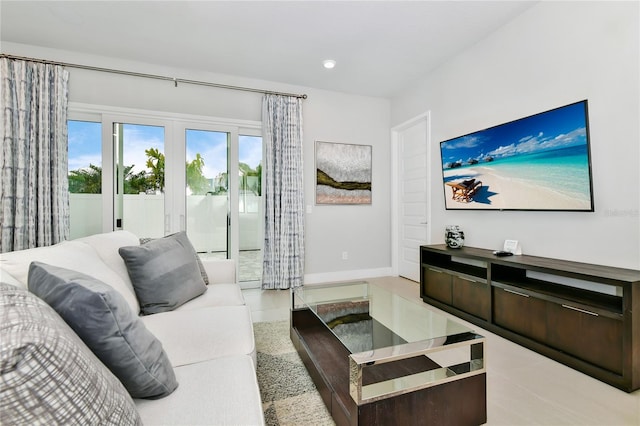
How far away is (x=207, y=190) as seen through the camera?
383 cm

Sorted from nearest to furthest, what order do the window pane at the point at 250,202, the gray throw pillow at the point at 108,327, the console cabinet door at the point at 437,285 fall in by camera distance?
the gray throw pillow at the point at 108,327 → the console cabinet door at the point at 437,285 → the window pane at the point at 250,202

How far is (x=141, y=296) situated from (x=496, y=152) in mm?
3171

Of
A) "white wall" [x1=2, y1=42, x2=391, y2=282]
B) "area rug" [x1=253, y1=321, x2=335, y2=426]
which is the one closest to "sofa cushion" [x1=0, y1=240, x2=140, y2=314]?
"area rug" [x1=253, y1=321, x2=335, y2=426]

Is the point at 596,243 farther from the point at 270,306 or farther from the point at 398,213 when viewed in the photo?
the point at 270,306

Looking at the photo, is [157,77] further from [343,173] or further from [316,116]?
[343,173]

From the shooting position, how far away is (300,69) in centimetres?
368

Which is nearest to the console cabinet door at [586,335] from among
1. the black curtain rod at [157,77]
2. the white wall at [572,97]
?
the white wall at [572,97]

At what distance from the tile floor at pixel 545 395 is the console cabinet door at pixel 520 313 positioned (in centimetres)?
15

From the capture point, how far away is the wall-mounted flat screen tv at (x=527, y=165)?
2.20 metres

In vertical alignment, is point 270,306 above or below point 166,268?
below

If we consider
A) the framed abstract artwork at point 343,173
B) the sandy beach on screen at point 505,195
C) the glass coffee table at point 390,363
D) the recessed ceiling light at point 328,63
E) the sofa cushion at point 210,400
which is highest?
the recessed ceiling light at point 328,63

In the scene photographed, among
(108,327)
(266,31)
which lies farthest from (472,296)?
(266,31)

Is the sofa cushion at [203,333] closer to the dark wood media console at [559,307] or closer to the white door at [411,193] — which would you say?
the dark wood media console at [559,307]

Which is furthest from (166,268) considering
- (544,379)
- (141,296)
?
(544,379)
